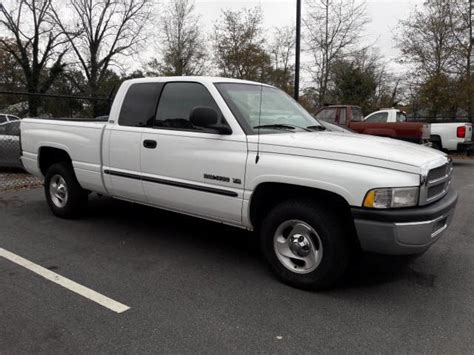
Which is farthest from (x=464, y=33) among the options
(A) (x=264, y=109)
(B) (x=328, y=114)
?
(A) (x=264, y=109)

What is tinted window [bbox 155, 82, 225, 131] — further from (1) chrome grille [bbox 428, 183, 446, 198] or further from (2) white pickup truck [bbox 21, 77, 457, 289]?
(1) chrome grille [bbox 428, 183, 446, 198]

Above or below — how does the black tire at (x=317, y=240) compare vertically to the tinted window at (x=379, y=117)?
below

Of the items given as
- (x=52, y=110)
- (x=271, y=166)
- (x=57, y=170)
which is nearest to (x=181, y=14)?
(x=52, y=110)

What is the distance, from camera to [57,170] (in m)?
5.52

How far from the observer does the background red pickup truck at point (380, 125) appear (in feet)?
36.1

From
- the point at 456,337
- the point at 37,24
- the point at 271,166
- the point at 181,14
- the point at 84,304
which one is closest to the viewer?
the point at 456,337

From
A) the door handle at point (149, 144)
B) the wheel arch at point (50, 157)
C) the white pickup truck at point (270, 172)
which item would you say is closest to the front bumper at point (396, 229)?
the white pickup truck at point (270, 172)

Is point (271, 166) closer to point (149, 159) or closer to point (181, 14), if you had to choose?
point (149, 159)

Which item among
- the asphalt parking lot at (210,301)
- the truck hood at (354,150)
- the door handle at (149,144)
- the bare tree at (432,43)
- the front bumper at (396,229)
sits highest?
the bare tree at (432,43)

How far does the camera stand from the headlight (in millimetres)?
2988

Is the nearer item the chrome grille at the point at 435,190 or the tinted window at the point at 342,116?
the chrome grille at the point at 435,190

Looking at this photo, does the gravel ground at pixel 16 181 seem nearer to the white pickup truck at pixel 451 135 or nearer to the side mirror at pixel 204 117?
the side mirror at pixel 204 117

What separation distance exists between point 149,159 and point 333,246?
86.0 inches

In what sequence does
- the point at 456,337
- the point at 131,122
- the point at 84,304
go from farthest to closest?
the point at 131,122 < the point at 84,304 < the point at 456,337
